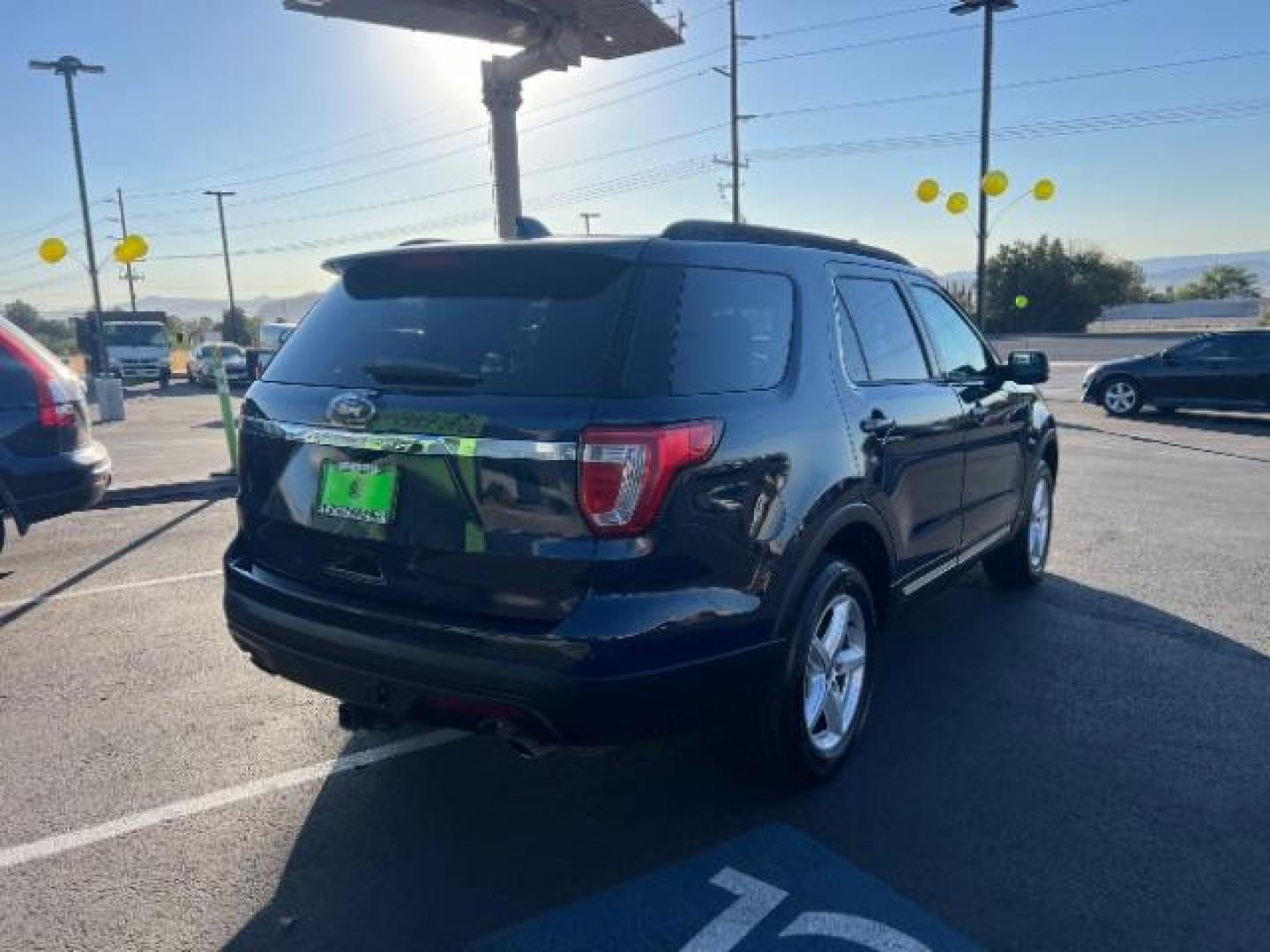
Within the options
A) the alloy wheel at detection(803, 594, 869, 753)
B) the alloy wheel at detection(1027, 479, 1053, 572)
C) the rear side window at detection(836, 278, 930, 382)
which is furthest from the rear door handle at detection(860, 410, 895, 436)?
the alloy wheel at detection(1027, 479, 1053, 572)

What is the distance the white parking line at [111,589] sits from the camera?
5.30 meters

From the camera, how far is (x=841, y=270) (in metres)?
3.46

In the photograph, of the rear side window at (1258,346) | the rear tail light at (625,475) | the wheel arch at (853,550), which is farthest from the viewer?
the rear side window at (1258,346)

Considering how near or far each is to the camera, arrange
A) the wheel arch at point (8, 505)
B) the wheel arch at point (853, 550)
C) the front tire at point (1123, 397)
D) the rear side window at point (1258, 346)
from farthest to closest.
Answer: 1. the front tire at point (1123, 397)
2. the rear side window at point (1258, 346)
3. the wheel arch at point (8, 505)
4. the wheel arch at point (853, 550)

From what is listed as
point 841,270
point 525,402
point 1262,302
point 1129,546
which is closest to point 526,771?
point 525,402

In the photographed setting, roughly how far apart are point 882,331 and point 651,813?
6.73 feet

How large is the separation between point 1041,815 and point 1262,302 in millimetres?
79184

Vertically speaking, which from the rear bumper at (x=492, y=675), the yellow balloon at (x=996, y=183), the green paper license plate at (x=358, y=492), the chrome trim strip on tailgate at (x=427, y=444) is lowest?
the rear bumper at (x=492, y=675)

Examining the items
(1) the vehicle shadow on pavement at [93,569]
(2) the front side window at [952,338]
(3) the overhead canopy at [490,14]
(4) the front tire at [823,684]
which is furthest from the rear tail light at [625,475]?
(3) the overhead canopy at [490,14]

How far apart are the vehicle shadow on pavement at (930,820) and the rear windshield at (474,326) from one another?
1.42 meters

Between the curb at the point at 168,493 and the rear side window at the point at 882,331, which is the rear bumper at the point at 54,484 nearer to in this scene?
the curb at the point at 168,493

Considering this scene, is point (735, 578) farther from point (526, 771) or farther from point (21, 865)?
point (21, 865)

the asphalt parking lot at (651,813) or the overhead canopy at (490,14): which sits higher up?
the overhead canopy at (490,14)

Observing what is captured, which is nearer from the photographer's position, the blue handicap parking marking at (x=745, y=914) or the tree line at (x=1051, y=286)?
the blue handicap parking marking at (x=745, y=914)
